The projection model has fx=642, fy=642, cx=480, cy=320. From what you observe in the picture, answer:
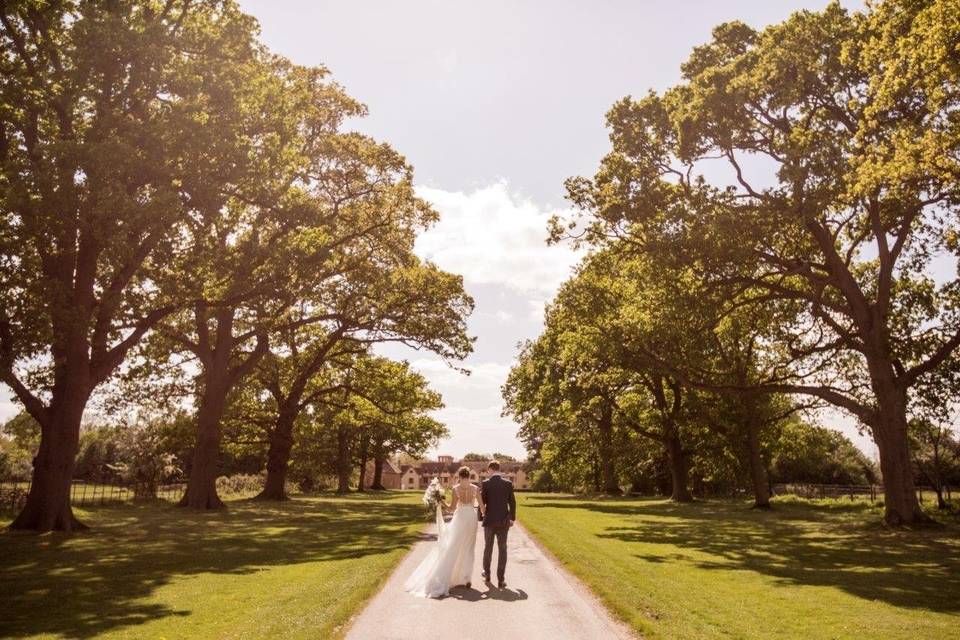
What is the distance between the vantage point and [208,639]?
8.60m

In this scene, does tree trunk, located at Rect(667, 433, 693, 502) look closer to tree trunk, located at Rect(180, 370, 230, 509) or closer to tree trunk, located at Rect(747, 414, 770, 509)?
tree trunk, located at Rect(747, 414, 770, 509)

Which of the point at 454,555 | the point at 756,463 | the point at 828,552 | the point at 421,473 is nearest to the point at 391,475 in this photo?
the point at 421,473

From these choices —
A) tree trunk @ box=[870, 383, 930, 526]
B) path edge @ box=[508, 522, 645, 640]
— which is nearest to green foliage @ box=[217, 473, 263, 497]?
path edge @ box=[508, 522, 645, 640]

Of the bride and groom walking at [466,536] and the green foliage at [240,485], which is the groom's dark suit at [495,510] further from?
the green foliage at [240,485]

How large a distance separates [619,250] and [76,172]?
62.4 ft

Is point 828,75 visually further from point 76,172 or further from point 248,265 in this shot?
point 76,172

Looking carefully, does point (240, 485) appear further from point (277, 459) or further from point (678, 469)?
point (678, 469)

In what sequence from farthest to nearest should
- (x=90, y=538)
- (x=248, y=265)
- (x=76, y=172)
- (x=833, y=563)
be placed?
(x=248, y=265)
(x=90, y=538)
(x=76, y=172)
(x=833, y=563)

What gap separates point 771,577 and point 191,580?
12.5 meters

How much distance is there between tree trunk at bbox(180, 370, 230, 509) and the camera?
111ft

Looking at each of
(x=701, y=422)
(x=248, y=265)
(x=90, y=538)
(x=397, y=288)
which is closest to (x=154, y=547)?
(x=90, y=538)

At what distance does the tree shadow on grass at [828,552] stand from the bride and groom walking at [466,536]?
6232 mm

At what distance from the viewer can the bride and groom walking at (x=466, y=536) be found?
11656 millimetres

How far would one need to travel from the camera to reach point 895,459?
2462 centimetres
